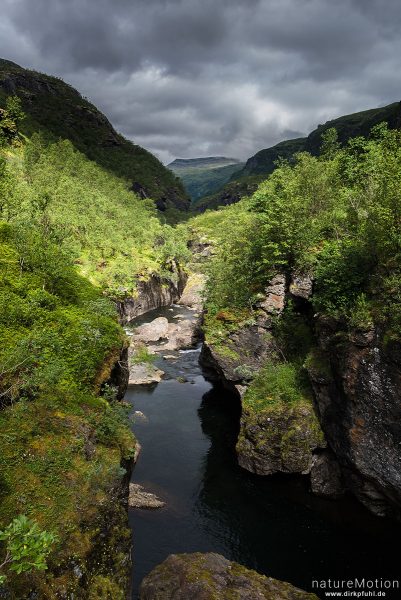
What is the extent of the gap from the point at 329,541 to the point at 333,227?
27.1 metres

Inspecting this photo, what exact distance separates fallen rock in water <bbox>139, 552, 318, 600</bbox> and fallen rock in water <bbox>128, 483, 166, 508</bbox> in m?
8.68

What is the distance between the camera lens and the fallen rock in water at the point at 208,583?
663 inches

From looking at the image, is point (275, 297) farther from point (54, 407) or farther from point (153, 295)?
point (153, 295)

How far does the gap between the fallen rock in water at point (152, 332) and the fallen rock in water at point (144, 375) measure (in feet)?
39.9

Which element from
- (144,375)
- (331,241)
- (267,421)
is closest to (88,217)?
(144,375)

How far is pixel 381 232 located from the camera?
1062 inches

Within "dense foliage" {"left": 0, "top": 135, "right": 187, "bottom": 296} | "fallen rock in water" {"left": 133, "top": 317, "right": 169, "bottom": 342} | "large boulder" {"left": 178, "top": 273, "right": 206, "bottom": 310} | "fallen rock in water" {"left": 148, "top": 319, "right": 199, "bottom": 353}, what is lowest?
"fallen rock in water" {"left": 148, "top": 319, "right": 199, "bottom": 353}

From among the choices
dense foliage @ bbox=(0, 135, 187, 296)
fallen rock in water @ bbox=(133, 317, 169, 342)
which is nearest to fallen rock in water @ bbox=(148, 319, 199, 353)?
fallen rock in water @ bbox=(133, 317, 169, 342)

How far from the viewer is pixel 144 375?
48.1 metres

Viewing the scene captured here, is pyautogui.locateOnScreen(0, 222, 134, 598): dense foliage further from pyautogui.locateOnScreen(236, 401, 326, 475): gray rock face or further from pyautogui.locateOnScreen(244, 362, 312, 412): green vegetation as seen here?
pyautogui.locateOnScreen(244, 362, 312, 412): green vegetation

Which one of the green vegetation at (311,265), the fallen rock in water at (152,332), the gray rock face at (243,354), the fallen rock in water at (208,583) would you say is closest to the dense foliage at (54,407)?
the fallen rock in water at (208,583)

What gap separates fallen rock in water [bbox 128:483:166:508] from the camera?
1079 inches

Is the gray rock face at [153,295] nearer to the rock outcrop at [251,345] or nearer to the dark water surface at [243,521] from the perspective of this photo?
the rock outcrop at [251,345]

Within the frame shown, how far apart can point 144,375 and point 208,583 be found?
105 feet
